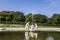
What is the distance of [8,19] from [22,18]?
2990mm

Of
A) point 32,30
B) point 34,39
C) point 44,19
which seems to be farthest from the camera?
point 44,19

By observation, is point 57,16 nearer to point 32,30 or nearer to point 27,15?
point 27,15

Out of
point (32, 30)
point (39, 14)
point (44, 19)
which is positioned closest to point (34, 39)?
point (32, 30)

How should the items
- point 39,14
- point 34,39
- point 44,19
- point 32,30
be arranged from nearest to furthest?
1. point 34,39
2. point 32,30
3. point 44,19
4. point 39,14

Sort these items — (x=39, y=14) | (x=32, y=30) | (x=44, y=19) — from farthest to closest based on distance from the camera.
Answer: (x=39, y=14), (x=44, y=19), (x=32, y=30)

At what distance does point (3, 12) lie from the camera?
4691cm

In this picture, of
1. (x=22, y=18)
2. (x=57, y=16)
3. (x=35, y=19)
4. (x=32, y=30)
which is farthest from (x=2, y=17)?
(x=32, y=30)

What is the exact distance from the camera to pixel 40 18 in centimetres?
4222

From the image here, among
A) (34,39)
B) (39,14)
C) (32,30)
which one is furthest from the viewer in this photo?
(39,14)

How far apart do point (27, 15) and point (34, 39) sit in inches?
1162

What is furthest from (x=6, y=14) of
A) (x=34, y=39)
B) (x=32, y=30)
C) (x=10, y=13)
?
(x=34, y=39)

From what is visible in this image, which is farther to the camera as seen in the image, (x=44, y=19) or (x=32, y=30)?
(x=44, y=19)

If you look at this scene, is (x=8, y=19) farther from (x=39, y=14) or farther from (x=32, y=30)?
(x=32, y=30)

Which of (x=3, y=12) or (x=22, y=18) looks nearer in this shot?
(x=22, y=18)
